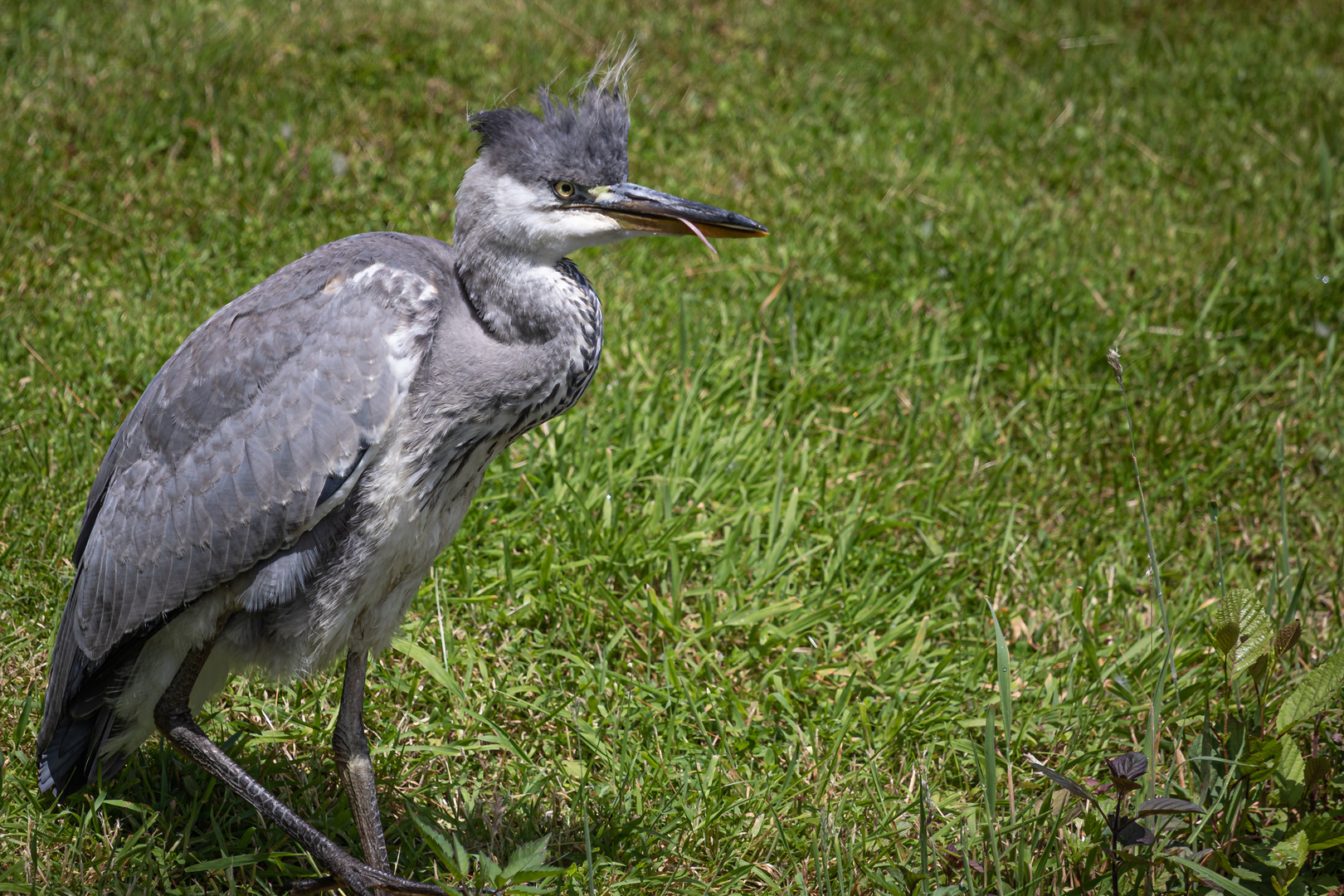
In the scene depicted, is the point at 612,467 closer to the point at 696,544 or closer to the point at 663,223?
the point at 696,544

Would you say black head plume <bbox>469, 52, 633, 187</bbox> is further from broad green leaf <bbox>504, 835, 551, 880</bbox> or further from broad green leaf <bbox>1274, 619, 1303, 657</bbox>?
broad green leaf <bbox>1274, 619, 1303, 657</bbox>

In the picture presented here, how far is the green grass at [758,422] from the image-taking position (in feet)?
10.3

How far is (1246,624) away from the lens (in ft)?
8.89

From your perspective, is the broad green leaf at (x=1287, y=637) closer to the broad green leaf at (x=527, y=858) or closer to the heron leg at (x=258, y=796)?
the broad green leaf at (x=527, y=858)

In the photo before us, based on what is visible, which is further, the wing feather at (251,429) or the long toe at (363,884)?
the long toe at (363,884)

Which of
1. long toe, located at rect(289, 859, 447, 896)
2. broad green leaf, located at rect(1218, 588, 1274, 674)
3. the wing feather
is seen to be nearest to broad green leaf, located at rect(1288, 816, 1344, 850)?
broad green leaf, located at rect(1218, 588, 1274, 674)

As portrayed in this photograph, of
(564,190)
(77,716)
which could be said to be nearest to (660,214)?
(564,190)

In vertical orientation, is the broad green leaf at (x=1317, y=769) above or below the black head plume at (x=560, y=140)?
below

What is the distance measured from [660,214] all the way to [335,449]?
41.5 inches

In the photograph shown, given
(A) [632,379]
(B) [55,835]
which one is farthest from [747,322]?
(B) [55,835]

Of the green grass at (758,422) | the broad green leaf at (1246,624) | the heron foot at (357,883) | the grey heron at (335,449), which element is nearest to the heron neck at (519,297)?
the grey heron at (335,449)

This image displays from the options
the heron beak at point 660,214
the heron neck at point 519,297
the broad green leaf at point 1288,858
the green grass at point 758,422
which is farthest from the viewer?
the green grass at point 758,422

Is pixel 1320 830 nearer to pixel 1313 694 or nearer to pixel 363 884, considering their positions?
pixel 1313 694

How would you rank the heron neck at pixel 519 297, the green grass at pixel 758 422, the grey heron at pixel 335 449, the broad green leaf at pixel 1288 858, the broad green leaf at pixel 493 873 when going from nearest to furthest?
1. the broad green leaf at pixel 493 873
2. the broad green leaf at pixel 1288 858
3. the grey heron at pixel 335 449
4. the heron neck at pixel 519 297
5. the green grass at pixel 758 422
